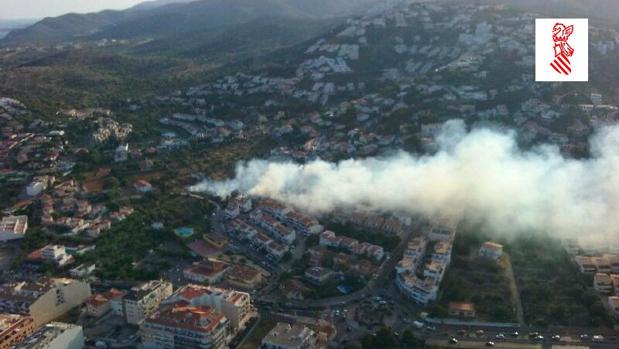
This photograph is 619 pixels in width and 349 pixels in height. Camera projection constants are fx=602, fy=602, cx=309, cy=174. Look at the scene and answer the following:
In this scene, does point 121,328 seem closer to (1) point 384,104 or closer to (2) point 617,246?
A: (2) point 617,246

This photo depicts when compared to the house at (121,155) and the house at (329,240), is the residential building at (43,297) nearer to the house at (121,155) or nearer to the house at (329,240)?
the house at (329,240)

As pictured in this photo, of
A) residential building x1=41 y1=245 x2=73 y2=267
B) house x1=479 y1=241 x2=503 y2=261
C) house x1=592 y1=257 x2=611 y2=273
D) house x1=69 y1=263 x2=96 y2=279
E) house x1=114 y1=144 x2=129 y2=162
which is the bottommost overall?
house x1=592 y1=257 x2=611 y2=273

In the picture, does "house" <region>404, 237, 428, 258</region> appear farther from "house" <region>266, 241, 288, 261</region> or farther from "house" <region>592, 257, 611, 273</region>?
"house" <region>592, 257, 611, 273</region>

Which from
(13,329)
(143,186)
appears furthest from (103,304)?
(143,186)

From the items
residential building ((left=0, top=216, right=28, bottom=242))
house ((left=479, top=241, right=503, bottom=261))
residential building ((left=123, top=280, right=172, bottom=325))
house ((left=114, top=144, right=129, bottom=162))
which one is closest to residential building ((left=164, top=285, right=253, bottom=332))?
residential building ((left=123, top=280, right=172, bottom=325))

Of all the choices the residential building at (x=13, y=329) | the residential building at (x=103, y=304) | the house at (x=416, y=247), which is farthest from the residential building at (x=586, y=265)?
the residential building at (x=13, y=329)

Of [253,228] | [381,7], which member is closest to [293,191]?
[253,228]

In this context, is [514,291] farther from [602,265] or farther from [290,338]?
[290,338]
